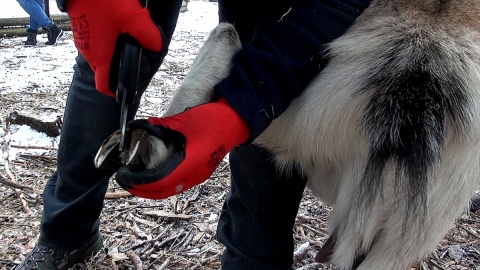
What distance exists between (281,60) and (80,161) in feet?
2.41

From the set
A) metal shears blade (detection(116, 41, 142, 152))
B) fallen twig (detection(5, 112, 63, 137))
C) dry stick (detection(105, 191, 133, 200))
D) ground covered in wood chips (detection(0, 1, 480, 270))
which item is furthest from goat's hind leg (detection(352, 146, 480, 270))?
fallen twig (detection(5, 112, 63, 137))

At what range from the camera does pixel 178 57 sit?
4969 millimetres

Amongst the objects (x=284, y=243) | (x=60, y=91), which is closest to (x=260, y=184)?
(x=284, y=243)

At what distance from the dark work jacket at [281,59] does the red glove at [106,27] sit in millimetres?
65

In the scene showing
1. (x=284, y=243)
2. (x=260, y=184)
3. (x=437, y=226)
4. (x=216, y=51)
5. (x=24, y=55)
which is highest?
(x=216, y=51)

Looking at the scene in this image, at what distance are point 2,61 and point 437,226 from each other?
170 inches

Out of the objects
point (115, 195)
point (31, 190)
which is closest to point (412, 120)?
point (115, 195)

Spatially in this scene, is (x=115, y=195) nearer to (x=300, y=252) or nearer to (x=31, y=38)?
(x=300, y=252)

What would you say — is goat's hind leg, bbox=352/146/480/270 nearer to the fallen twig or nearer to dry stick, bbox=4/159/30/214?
dry stick, bbox=4/159/30/214

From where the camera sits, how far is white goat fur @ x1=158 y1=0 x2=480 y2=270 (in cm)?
101

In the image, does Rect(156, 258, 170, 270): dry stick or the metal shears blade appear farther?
Rect(156, 258, 170, 270): dry stick

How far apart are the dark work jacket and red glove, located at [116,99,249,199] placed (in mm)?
41

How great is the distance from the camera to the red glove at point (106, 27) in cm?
90

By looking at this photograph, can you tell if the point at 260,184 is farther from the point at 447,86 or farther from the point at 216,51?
the point at 447,86
